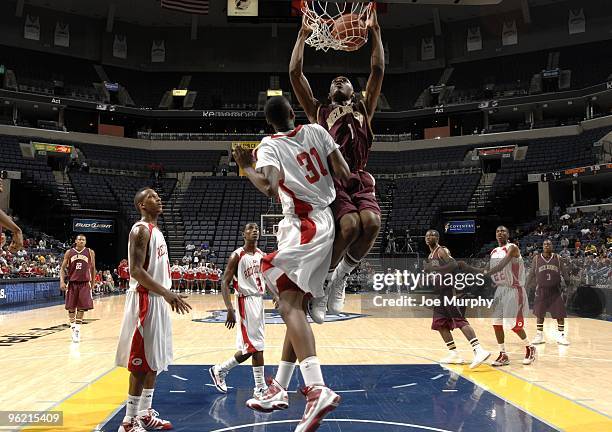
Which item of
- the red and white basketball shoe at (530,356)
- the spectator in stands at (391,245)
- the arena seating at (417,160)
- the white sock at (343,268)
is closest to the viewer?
the white sock at (343,268)

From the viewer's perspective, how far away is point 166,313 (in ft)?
15.2

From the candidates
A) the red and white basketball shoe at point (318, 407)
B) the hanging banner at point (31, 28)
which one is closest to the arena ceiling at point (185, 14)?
the hanging banner at point (31, 28)

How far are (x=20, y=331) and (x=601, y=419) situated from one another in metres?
10.5

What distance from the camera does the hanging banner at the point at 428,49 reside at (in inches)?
1436

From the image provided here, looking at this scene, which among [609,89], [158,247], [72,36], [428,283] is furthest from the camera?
[72,36]

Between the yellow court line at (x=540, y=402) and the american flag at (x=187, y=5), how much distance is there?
49.7 feet

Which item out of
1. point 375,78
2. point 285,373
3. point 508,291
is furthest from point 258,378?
point 508,291

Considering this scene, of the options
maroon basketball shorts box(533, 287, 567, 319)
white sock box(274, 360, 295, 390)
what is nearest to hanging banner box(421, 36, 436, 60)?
maroon basketball shorts box(533, 287, 567, 319)

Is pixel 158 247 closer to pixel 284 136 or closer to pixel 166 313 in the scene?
pixel 166 313

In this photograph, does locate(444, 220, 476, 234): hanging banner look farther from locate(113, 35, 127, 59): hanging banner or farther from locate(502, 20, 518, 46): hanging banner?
locate(113, 35, 127, 59): hanging banner

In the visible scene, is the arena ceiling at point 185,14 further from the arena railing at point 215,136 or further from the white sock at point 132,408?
the white sock at point 132,408

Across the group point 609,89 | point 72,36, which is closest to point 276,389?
point 609,89

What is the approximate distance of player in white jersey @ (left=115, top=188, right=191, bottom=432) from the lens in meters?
4.32

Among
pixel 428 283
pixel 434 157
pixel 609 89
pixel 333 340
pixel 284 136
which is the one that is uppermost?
pixel 609 89
